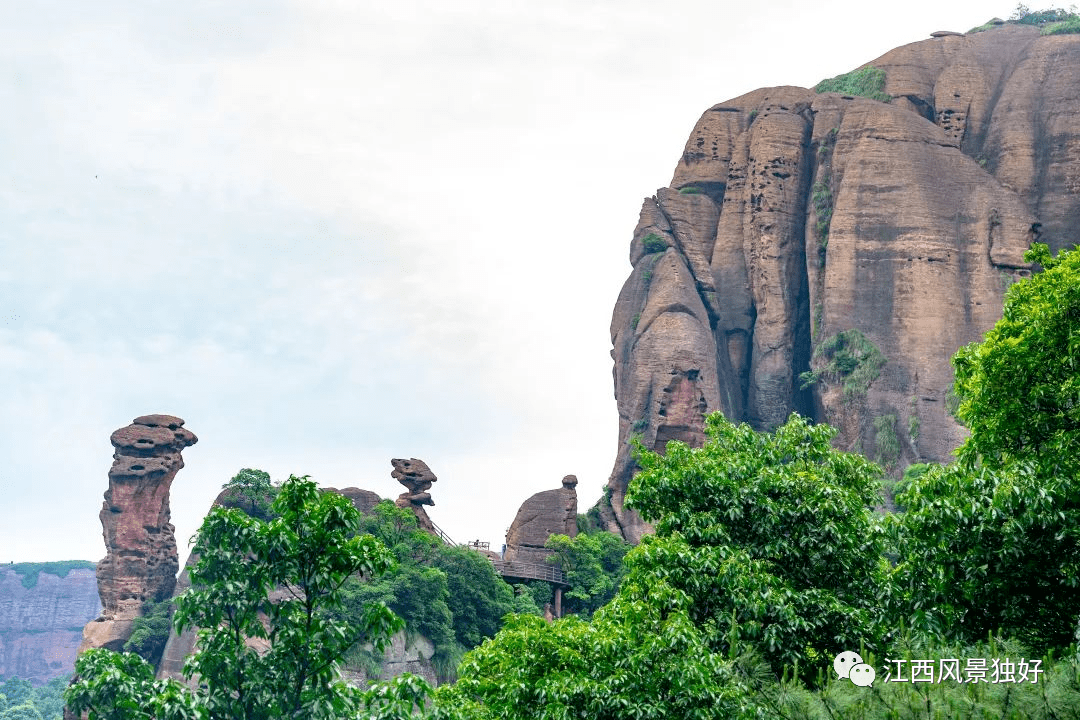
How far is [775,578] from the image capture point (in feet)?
67.6

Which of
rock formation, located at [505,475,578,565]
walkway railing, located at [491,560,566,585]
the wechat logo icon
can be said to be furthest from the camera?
rock formation, located at [505,475,578,565]

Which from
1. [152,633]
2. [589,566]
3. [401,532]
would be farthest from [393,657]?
[152,633]

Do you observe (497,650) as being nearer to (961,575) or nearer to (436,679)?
(961,575)

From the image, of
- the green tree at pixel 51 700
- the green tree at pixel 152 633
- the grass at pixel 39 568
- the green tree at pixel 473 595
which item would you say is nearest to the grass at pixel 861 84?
the green tree at pixel 473 595

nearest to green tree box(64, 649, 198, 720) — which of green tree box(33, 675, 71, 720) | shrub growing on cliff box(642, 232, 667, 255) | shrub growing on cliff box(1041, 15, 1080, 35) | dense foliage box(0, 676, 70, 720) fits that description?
shrub growing on cliff box(642, 232, 667, 255)

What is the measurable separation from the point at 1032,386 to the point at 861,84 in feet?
180

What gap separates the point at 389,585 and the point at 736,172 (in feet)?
102

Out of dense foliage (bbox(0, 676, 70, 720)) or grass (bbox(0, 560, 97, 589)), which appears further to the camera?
grass (bbox(0, 560, 97, 589))

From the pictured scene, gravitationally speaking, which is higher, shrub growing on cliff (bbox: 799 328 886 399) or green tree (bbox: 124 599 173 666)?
shrub growing on cliff (bbox: 799 328 886 399)

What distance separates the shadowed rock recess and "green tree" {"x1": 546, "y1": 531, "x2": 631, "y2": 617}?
9.91ft

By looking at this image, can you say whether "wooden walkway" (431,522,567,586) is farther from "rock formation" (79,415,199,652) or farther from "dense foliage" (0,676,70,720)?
"dense foliage" (0,676,70,720)

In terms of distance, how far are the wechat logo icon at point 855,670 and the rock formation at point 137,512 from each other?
51.8 meters

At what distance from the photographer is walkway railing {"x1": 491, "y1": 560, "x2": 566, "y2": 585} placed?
6094 centimetres

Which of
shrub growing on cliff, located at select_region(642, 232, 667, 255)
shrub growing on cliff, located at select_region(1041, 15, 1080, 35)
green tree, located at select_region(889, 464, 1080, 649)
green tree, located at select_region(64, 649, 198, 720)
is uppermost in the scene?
shrub growing on cliff, located at select_region(1041, 15, 1080, 35)
